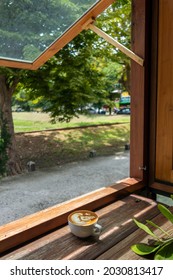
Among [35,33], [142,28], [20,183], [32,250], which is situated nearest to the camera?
[32,250]

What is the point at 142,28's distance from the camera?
1394mm

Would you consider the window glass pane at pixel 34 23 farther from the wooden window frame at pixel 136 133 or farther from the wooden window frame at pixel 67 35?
the wooden window frame at pixel 136 133

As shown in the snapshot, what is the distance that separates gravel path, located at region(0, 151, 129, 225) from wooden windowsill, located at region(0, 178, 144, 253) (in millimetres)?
2355

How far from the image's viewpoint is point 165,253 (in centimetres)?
70

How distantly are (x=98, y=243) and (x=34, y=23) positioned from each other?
1021 mm

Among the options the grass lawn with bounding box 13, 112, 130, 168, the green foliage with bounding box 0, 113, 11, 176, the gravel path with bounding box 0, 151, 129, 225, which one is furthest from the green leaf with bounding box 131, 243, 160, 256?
the grass lawn with bounding box 13, 112, 130, 168

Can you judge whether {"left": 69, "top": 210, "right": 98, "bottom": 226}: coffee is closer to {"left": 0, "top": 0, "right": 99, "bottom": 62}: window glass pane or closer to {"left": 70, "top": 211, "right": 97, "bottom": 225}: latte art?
{"left": 70, "top": 211, "right": 97, "bottom": 225}: latte art

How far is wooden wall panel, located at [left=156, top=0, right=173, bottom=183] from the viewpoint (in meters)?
1.32

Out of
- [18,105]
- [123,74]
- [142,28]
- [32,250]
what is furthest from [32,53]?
[18,105]

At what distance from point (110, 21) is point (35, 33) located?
4.82m

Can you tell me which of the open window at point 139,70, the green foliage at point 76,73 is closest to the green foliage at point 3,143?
the green foliage at point 76,73

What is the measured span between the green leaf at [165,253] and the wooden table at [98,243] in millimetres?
89

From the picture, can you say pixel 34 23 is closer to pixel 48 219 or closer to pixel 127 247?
pixel 48 219

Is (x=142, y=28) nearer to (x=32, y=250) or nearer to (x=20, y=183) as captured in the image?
(x=32, y=250)
